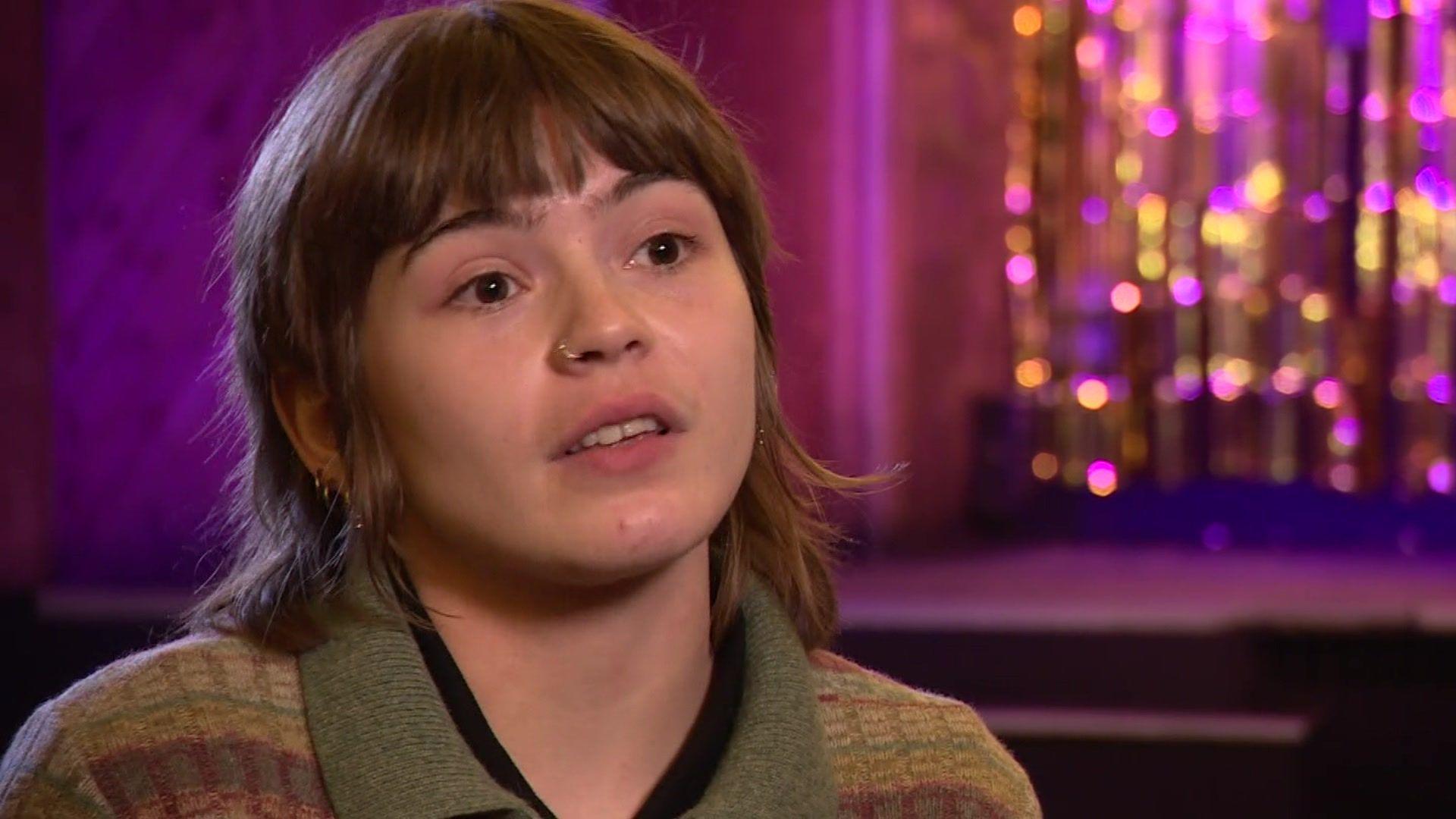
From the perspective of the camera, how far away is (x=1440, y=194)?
13.0ft

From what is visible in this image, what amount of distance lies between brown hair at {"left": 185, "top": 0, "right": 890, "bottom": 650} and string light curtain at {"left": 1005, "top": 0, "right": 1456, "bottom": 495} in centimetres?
295

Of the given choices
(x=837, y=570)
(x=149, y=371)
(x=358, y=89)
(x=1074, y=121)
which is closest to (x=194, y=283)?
(x=149, y=371)

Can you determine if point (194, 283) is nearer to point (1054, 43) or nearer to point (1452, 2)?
point (1054, 43)

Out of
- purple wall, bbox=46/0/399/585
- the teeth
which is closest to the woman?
the teeth

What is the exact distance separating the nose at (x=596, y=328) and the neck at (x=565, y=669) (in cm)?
15

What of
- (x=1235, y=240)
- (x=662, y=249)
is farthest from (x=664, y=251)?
(x=1235, y=240)

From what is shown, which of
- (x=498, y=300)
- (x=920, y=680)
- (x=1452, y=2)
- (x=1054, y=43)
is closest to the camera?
(x=498, y=300)

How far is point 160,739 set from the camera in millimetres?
1126

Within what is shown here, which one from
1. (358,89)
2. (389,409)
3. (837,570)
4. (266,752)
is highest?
(358,89)

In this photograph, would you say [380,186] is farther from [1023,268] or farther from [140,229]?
[1023,268]

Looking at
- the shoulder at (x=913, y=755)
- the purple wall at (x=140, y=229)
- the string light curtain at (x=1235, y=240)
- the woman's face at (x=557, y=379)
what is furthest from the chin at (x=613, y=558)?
the string light curtain at (x=1235, y=240)

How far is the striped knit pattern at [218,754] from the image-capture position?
3.65 ft

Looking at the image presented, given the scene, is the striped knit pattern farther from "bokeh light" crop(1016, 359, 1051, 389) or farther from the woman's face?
"bokeh light" crop(1016, 359, 1051, 389)

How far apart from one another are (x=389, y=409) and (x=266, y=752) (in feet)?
0.72
